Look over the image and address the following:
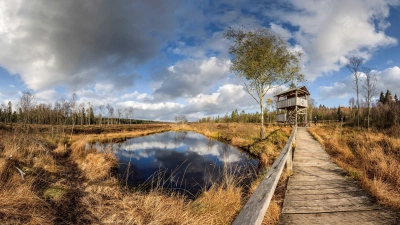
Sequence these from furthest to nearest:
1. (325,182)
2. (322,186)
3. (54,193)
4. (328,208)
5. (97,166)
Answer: (97,166) < (54,193) < (325,182) < (322,186) < (328,208)

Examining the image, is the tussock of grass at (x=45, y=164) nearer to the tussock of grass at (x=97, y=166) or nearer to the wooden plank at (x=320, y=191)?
the tussock of grass at (x=97, y=166)

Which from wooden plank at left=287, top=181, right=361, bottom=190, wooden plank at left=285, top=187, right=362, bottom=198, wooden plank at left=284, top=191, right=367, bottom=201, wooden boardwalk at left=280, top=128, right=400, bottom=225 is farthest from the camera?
wooden plank at left=287, top=181, right=361, bottom=190

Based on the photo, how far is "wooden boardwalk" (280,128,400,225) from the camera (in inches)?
127

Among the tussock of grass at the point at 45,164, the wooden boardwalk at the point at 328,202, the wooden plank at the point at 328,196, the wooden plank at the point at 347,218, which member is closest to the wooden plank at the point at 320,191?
the wooden boardwalk at the point at 328,202

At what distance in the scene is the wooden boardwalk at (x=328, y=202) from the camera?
10.6 feet

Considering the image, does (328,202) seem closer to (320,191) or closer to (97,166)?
(320,191)

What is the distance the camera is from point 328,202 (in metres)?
3.89

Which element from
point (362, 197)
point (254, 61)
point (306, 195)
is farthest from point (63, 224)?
point (254, 61)

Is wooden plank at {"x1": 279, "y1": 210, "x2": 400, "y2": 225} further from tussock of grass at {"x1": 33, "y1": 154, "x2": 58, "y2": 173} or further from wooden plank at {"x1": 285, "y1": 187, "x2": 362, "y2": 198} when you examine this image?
tussock of grass at {"x1": 33, "y1": 154, "x2": 58, "y2": 173}

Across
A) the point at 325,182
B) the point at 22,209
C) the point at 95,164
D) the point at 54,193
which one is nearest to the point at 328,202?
the point at 325,182

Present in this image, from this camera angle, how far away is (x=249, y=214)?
1.87 m

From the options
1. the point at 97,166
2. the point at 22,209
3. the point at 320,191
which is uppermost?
the point at 320,191

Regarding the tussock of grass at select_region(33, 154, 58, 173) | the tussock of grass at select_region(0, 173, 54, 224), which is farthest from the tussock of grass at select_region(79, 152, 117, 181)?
the tussock of grass at select_region(0, 173, 54, 224)

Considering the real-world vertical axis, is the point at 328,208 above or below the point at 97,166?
above
